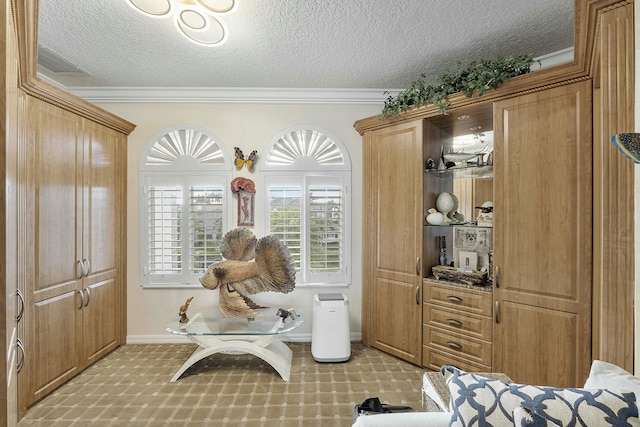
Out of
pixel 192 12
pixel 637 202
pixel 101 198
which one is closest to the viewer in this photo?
pixel 637 202

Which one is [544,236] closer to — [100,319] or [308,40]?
[308,40]

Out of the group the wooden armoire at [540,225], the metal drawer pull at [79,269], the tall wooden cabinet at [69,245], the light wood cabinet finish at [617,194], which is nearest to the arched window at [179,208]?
the tall wooden cabinet at [69,245]

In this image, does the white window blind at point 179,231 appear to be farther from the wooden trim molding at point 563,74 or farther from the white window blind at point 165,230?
the wooden trim molding at point 563,74

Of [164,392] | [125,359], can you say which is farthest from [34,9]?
[125,359]

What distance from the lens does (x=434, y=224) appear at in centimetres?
287

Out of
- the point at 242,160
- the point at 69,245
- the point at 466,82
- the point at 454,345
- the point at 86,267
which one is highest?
the point at 466,82

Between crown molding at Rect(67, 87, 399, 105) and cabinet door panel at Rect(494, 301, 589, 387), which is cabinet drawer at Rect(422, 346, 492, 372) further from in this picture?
crown molding at Rect(67, 87, 399, 105)

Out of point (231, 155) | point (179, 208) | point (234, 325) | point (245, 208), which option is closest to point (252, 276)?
point (234, 325)

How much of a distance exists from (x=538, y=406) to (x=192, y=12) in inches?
105

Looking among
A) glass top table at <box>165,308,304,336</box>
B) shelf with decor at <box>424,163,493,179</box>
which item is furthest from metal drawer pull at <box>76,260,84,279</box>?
shelf with decor at <box>424,163,493,179</box>

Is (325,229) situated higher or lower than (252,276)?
higher

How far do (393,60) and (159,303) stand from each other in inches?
135

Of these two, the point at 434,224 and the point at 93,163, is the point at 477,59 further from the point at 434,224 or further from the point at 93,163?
the point at 93,163

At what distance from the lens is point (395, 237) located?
3102mm
